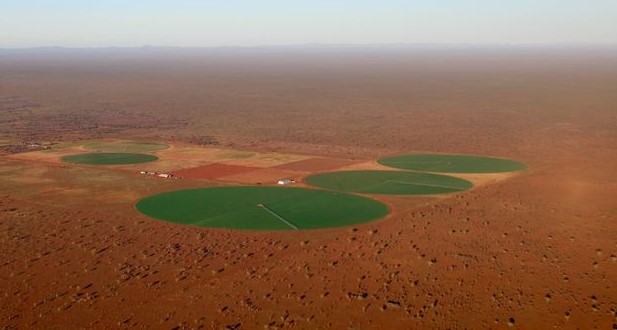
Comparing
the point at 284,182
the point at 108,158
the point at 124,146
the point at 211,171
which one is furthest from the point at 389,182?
the point at 124,146

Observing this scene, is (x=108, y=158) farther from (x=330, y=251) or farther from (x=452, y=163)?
(x=330, y=251)

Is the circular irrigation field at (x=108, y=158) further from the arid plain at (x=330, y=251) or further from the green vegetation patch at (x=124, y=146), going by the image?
the green vegetation patch at (x=124, y=146)

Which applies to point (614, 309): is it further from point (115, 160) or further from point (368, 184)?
point (115, 160)

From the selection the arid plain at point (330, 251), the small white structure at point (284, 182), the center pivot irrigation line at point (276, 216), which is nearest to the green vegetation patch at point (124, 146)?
the arid plain at point (330, 251)

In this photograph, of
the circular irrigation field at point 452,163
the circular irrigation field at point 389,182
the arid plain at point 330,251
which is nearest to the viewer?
the arid plain at point 330,251

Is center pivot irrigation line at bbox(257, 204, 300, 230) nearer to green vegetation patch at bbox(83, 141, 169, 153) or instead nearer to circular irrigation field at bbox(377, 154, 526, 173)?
circular irrigation field at bbox(377, 154, 526, 173)

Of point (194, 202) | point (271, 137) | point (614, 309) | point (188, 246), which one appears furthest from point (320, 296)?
point (271, 137)
